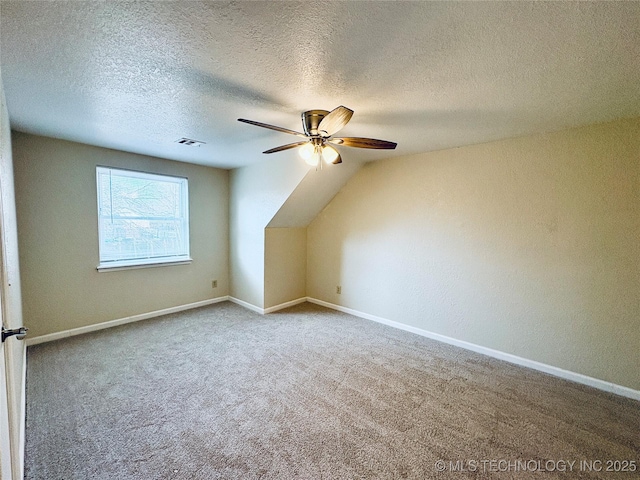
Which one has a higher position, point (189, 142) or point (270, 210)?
point (189, 142)

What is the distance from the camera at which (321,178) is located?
11.4 ft

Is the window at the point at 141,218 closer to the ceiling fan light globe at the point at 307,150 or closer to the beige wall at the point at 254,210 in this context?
the beige wall at the point at 254,210

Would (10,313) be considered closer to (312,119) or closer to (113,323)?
(312,119)

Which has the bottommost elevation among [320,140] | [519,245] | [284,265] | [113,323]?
[113,323]

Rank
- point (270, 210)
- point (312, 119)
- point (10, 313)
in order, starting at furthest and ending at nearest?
point (270, 210) → point (312, 119) → point (10, 313)

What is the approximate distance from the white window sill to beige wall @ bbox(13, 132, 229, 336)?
0.06m

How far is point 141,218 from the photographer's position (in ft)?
11.7

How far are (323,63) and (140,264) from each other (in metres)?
3.36

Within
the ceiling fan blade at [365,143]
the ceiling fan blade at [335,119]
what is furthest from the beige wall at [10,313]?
the ceiling fan blade at [365,143]

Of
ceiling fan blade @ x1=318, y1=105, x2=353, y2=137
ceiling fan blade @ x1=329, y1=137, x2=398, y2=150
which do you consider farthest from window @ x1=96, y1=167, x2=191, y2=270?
ceiling fan blade @ x1=318, y1=105, x2=353, y2=137

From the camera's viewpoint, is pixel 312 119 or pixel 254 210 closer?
pixel 312 119

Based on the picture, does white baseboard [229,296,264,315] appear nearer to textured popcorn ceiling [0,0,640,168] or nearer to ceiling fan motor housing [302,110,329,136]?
textured popcorn ceiling [0,0,640,168]

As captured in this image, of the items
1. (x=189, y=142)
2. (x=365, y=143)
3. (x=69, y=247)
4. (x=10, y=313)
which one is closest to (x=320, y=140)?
(x=365, y=143)

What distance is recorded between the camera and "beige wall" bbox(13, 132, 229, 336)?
275 centimetres
